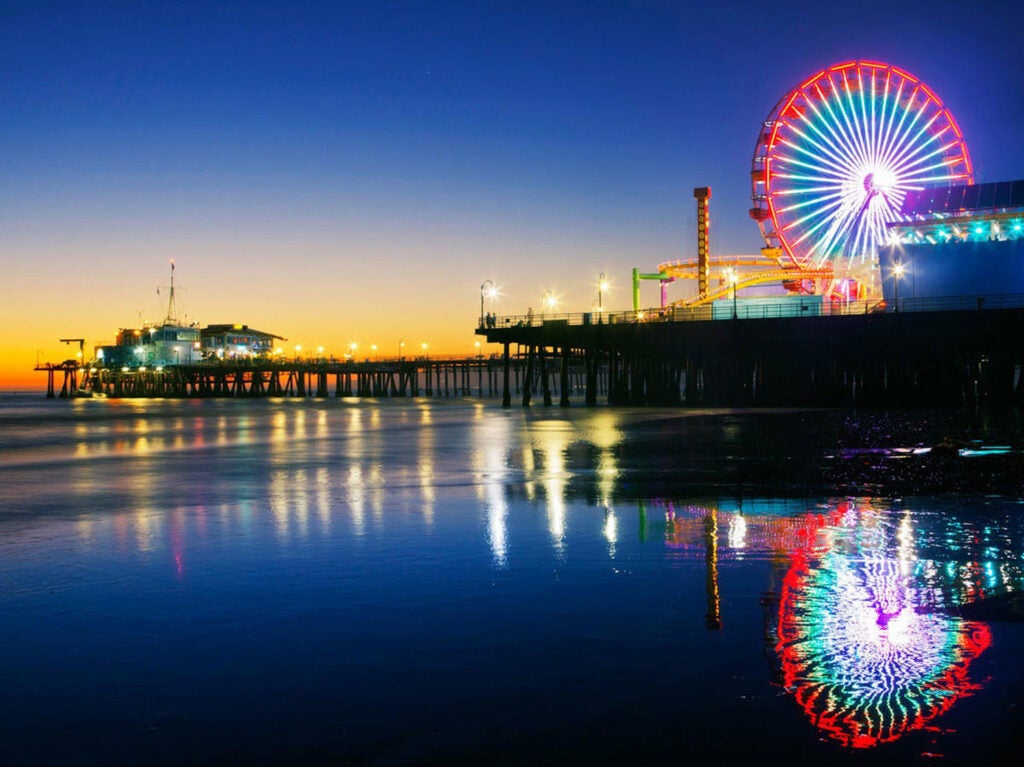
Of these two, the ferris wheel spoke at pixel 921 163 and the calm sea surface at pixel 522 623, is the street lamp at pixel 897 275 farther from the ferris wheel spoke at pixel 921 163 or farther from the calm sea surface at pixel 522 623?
the calm sea surface at pixel 522 623

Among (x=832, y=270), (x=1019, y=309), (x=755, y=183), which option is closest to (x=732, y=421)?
(x=1019, y=309)

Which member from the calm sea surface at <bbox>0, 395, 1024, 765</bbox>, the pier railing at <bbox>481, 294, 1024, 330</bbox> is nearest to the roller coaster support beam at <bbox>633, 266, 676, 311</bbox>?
the pier railing at <bbox>481, 294, 1024, 330</bbox>

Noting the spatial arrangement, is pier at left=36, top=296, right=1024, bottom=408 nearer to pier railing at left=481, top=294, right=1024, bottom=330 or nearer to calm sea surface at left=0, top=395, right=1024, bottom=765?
pier railing at left=481, top=294, right=1024, bottom=330

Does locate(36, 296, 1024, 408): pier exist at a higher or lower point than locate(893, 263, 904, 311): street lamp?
lower

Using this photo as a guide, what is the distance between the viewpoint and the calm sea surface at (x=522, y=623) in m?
5.47

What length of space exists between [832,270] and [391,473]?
6391cm

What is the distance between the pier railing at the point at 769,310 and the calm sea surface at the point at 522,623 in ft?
127

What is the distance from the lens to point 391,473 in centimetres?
2181

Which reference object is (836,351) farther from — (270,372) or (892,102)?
(270,372)

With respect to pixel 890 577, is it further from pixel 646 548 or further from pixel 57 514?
pixel 57 514

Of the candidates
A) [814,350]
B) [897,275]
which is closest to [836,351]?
[814,350]

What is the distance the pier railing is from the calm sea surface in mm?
38764

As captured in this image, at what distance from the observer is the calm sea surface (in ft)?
17.9

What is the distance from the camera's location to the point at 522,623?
7.86 m
